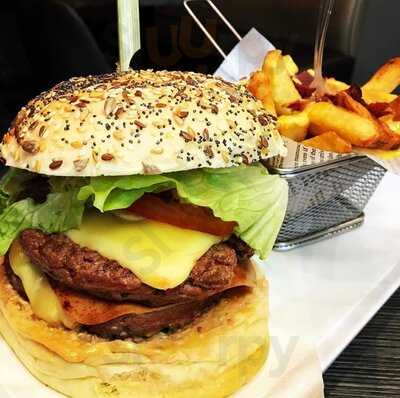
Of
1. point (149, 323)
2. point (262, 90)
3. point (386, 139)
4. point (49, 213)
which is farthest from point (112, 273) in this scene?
point (386, 139)

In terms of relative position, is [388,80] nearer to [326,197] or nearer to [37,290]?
[326,197]

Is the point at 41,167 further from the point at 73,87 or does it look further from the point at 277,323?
the point at 277,323

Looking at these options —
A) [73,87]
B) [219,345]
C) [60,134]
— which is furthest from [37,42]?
[219,345]

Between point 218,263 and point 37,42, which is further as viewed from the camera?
point 37,42

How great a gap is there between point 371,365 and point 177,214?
0.78m

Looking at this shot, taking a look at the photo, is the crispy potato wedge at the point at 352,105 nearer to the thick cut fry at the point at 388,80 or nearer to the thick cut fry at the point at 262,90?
the thick cut fry at the point at 262,90

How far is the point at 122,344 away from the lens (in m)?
1.44

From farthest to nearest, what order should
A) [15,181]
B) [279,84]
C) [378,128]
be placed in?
[279,84] → [378,128] → [15,181]

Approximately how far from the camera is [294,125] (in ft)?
6.66

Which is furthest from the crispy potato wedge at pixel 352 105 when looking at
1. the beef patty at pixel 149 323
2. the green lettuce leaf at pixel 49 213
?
the green lettuce leaf at pixel 49 213

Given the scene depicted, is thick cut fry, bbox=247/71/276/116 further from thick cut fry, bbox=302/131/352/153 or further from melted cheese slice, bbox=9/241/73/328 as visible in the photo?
melted cheese slice, bbox=9/241/73/328

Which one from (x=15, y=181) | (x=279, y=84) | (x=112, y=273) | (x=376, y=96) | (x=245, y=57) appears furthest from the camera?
(x=245, y=57)

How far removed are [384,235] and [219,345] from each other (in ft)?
3.76

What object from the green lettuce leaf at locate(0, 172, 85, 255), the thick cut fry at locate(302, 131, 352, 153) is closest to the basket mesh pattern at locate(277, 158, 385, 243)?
the thick cut fry at locate(302, 131, 352, 153)
